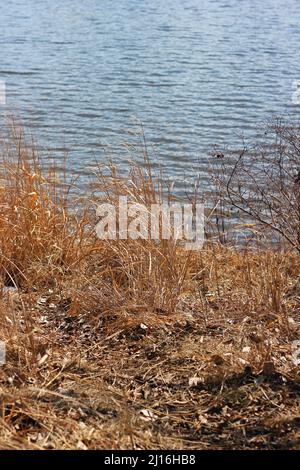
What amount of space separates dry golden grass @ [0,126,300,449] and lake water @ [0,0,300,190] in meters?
2.15

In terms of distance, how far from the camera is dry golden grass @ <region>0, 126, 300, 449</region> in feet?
11.7

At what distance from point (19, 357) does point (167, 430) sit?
0.89m

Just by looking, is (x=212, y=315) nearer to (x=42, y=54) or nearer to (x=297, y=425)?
(x=297, y=425)

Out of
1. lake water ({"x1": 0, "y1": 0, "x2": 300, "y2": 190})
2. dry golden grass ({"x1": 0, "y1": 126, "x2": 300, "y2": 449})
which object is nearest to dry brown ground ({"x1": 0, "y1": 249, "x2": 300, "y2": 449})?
dry golden grass ({"x1": 0, "y1": 126, "x2": 300, "y2": 449})

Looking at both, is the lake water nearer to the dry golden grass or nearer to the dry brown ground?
the dry golden grass

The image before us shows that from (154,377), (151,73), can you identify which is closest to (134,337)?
(154,377)

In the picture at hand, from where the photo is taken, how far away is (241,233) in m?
7.58

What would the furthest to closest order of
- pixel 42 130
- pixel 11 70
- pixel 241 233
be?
pixel 11 70 → pixel 42 130 → pixel 241 233

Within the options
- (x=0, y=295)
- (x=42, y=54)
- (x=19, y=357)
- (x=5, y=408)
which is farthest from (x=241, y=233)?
(x=42, y=54)

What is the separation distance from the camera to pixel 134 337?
4.50 m

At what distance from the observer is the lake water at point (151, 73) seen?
1115cm

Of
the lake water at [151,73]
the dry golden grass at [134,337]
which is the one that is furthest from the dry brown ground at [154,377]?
the lake water at [151,73]

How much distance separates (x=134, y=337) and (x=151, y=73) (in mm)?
11106
